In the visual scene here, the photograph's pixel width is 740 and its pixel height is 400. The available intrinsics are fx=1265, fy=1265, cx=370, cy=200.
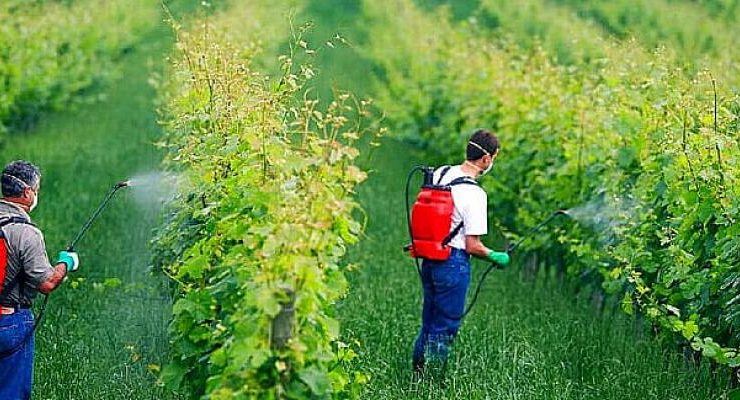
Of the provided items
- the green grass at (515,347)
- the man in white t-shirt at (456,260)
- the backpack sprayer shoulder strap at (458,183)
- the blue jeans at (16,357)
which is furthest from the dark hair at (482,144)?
the blue jeans at (16,357)

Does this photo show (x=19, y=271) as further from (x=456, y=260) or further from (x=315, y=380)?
(x=456, y=260)

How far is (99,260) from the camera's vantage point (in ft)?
33.2

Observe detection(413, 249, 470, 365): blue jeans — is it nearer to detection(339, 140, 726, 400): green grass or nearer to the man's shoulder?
detection(339, 140, 726, 400): green grass

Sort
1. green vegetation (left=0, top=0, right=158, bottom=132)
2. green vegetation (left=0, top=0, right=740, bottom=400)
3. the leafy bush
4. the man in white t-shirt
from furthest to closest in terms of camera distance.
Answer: green vegetation (left=0, top=0, right=158, bottom=132), the man in white t-shirt, green vegetation (left=0, top=0, right=740, bottom=400), the leafy bush

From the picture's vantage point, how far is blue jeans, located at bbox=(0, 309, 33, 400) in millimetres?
6168

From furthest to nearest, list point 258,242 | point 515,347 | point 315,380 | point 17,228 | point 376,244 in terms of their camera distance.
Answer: point 376,244 < point 515,347 < point 17,228 < point 258,242 < point 315,380

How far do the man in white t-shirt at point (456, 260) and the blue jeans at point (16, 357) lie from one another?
7.61 ft

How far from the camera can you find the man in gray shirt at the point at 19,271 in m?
6.07

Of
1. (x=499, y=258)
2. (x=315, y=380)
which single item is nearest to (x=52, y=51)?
(x=499, y=258)

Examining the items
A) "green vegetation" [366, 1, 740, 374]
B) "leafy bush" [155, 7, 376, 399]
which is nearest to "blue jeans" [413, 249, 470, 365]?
"green vegetation" [366, 1, 740, 374]

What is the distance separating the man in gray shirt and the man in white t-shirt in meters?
2.19

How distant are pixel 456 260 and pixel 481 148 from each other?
67 cm

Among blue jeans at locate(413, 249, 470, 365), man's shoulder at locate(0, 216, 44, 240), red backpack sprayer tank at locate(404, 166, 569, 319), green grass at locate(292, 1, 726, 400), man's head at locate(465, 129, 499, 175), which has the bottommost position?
green grass at locate(292, 1, 726, 400)

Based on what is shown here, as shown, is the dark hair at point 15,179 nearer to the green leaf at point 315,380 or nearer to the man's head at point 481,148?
the green leaf at point 315,380
